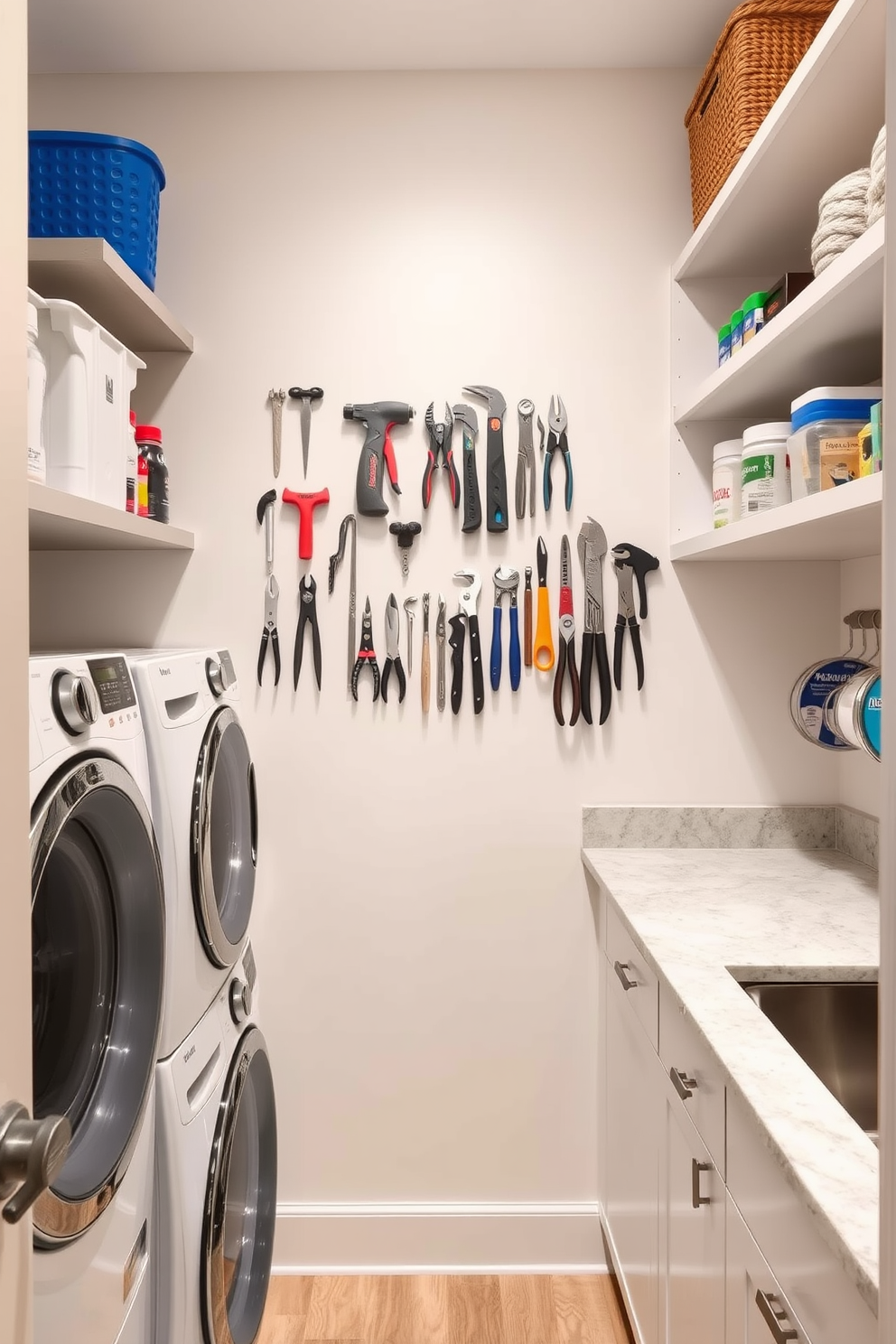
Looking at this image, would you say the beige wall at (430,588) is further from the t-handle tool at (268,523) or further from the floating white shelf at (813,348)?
the floating white shelf at (813,348)

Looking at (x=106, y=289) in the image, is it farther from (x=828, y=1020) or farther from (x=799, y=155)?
(x=828, y=1020)

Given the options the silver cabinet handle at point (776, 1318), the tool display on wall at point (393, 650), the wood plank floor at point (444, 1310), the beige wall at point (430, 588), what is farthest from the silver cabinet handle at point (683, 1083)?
the tool display on wall at point (393, 650)

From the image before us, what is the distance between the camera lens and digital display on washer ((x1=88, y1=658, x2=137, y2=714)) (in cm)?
127

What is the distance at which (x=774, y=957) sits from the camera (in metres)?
1.46

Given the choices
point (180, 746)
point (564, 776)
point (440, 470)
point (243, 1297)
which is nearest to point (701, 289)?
point (440, 470)

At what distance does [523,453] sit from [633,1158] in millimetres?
1560

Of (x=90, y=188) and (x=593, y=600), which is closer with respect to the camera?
(x=90, y=188)

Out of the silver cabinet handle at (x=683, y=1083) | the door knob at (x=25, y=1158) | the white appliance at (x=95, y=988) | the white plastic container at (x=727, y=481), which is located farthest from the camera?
the white plastic container at (x=727, y=481)

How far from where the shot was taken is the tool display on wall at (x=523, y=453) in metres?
2.14

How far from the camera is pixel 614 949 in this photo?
199 cm

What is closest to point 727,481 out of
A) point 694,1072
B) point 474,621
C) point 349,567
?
point 474,621

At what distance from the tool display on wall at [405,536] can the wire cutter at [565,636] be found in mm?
360

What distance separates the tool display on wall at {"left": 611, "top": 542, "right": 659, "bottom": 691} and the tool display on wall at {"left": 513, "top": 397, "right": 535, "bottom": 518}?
0.85 feet

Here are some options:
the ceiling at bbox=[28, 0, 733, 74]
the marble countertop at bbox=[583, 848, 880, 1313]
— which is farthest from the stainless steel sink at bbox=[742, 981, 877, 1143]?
the ceiling at bbox=[28, 0, 733, 74]
